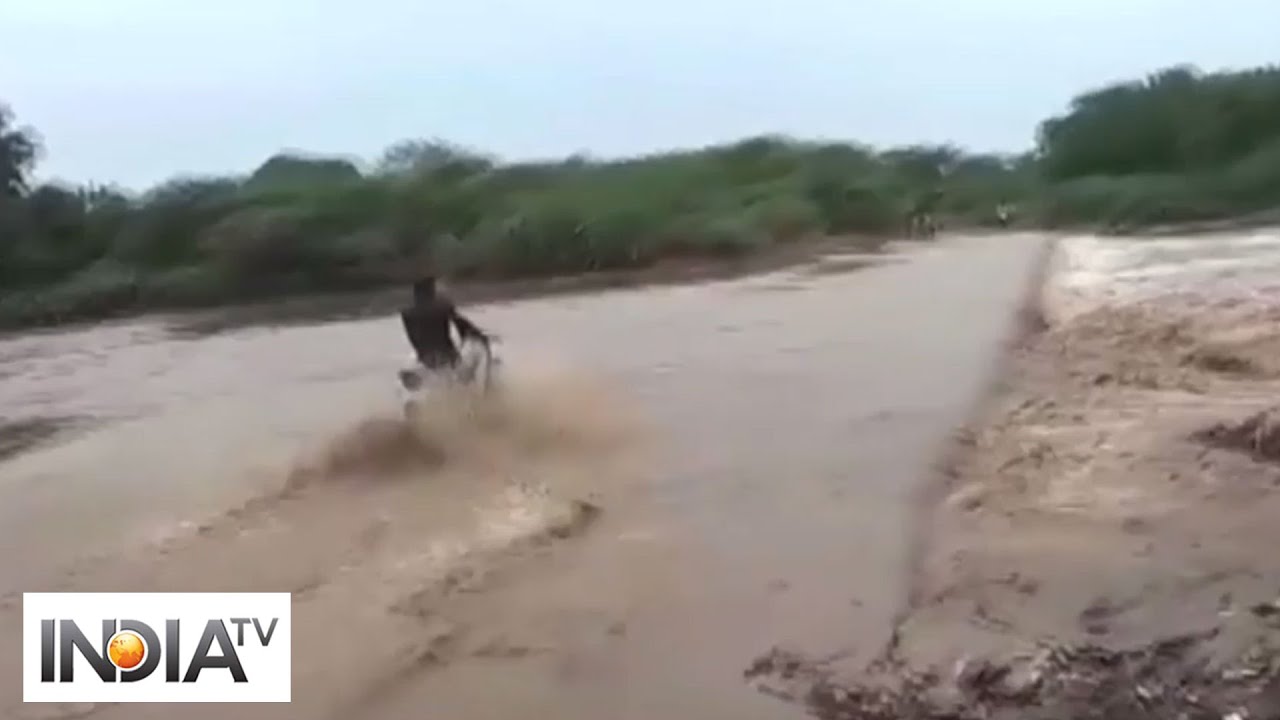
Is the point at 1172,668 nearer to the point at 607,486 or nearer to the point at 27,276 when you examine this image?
the point at 607,486

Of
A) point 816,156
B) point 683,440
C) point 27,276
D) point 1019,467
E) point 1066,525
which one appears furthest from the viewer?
point 816,156

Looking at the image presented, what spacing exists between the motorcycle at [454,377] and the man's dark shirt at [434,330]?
62mm

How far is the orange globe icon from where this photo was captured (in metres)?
5.55

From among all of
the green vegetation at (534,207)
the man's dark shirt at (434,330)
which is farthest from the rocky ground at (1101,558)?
the green vegetation at (534,207)

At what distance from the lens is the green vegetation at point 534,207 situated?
29.6m

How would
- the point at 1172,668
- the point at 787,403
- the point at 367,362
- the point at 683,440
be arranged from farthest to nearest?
the point at 367,362 → the point at 787,403 → the point at 683,440 → the point at 1172,668

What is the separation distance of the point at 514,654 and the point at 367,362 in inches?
424

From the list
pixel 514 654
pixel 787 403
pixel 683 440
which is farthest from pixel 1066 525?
pixel 787 403

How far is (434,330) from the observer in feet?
33.9

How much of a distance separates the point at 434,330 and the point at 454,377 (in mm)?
340

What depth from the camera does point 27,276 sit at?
30.8 m

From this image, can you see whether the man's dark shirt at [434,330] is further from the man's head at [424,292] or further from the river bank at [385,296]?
the river bank at [385,296]

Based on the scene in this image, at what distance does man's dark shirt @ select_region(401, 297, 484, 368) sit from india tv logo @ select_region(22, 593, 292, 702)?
13.1 ft

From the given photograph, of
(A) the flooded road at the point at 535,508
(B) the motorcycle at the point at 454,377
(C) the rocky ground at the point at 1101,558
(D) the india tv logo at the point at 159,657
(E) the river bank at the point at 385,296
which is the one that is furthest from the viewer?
(E) the river bank at the point at 385,296
